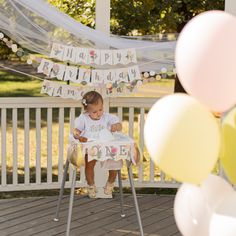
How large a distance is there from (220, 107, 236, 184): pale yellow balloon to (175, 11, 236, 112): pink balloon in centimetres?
19

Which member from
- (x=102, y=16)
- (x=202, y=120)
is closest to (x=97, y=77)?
(x=102, y=16)

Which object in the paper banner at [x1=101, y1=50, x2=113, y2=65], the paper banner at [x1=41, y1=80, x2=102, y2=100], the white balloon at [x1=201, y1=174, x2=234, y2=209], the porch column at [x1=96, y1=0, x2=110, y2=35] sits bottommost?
the white balloon at [x1=201, y1=174, x2=234, y2=209]

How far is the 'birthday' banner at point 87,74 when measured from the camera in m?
4.79

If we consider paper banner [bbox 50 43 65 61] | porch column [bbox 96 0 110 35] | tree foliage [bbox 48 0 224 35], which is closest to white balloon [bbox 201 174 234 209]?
paper banner [bbox 50 43 65 61]

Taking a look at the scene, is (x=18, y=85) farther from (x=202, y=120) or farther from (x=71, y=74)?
(x=202, y=120)

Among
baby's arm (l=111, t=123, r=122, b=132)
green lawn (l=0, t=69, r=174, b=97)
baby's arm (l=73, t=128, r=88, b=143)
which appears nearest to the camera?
baby's arm (l=73, t=128, r=88, b=143)

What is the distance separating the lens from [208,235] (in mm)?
2783

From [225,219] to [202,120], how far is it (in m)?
0.46

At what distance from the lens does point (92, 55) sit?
4844 mm

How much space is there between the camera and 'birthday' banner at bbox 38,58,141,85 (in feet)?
15.7

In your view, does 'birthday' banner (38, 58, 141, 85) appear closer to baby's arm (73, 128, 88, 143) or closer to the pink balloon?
baby's arm (73, 128, 88, 143)

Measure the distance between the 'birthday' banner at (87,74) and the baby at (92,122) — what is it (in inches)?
20.5

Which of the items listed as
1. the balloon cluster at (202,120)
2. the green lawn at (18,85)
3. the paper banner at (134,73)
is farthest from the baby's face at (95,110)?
the green lawn at (18,85)

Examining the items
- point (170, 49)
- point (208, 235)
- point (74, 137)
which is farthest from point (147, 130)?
point (170, 49)
